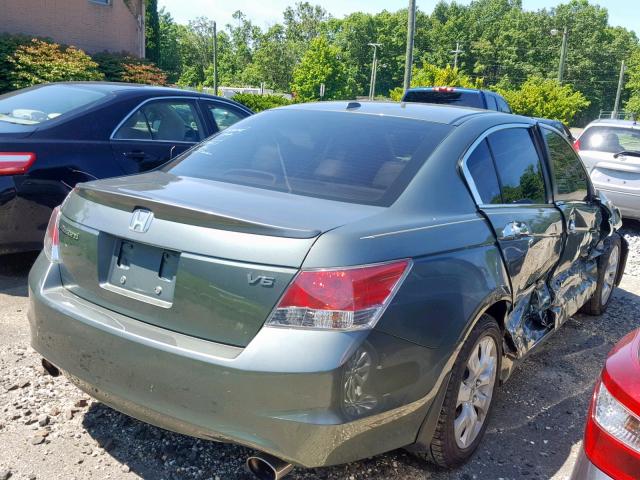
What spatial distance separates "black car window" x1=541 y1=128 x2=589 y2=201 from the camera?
396cm

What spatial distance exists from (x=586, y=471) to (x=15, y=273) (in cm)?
462

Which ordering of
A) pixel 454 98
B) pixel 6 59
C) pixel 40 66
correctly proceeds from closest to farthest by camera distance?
1. pixel 454 98
2. pixel 6 59
3. pixel 40 66

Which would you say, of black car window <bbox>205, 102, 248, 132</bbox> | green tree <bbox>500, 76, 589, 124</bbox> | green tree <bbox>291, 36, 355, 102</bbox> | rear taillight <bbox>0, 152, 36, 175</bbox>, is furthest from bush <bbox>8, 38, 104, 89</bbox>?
green tree <bbox>291, 36, 355, 102</bbox>

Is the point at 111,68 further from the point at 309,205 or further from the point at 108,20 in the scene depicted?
the point at 309,205

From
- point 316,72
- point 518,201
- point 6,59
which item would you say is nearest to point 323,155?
point 518,201

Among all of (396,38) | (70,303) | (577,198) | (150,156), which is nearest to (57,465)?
(70,303)

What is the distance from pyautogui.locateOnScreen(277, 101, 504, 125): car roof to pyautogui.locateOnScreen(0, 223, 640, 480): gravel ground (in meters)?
1.68

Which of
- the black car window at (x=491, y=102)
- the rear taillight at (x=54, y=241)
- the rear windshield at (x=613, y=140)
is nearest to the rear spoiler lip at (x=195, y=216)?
the rear taillight at (x=54, y=241)

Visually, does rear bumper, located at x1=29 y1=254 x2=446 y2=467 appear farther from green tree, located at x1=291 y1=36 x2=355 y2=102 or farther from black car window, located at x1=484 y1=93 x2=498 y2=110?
green tree, located at x1=291 y1=36 x2=355 y2=102

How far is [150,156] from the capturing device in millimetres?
5188

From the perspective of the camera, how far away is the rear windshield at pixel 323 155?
2.69 meters

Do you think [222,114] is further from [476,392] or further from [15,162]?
[476,392]

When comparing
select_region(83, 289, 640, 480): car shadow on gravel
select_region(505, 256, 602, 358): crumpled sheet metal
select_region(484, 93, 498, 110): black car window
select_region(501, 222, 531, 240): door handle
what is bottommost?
select_region(83, 289, 640, 480): car shadow on gravel

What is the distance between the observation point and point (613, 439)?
5.83ft
